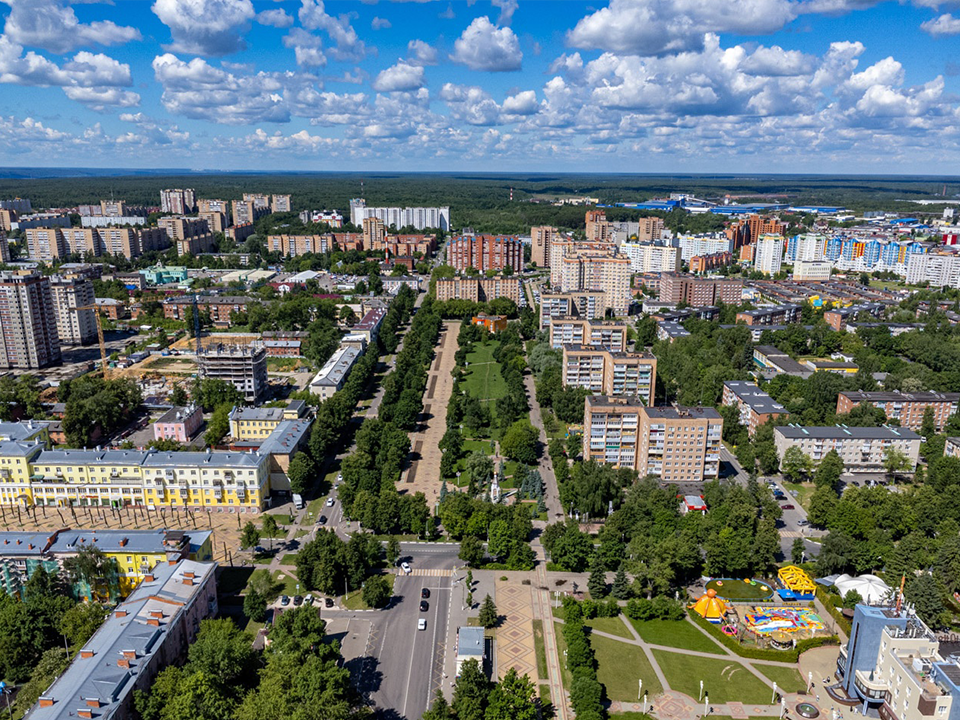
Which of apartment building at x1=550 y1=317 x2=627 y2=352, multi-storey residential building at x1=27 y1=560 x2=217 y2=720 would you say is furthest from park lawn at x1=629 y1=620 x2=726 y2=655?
apartment building at x1=550 y1=317 x2=627 y2=352

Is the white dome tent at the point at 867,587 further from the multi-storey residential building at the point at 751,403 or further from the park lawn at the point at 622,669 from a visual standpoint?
the multi-storey residential building at the point at 751,403

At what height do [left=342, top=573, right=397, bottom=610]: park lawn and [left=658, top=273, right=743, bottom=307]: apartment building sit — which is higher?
[left=658, top=273, right=743, bottom=307]: apartment building

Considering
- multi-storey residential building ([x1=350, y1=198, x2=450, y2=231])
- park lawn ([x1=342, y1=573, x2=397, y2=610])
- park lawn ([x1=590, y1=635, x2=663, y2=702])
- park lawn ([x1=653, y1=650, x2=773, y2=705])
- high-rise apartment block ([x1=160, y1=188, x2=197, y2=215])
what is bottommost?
park lawn ([x1=653, y1=650, x2=773, y2=705])

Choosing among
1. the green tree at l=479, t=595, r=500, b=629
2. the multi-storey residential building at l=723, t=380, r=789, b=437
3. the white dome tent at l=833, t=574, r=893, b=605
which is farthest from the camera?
the multi-storey residential building at l=723, t=380, r=789, b=437

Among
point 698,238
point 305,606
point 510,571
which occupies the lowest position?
point 510,571

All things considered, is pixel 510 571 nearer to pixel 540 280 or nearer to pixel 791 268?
pixel 540 280

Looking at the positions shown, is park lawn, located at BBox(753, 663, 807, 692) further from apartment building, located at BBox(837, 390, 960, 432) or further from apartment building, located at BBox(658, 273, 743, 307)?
apartment building, located at BBox(658, 273, 743, 307)

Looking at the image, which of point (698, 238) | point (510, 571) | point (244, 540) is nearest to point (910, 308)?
point (698, 238)
